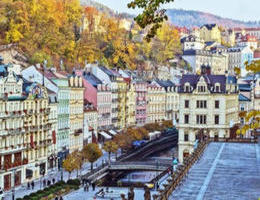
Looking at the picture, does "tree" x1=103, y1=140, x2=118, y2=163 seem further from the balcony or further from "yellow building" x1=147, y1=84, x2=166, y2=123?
A: "yellow building" x1=147, y1=84, x2=166, y2=123

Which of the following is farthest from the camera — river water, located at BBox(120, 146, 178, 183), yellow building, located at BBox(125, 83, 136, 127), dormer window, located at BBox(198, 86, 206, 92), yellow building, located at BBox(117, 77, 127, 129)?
yellow building, located at BBox(125, 83, 136, 127)

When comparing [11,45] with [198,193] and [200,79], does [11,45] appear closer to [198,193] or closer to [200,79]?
[200,79]

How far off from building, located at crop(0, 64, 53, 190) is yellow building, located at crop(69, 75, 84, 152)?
10.0 metres

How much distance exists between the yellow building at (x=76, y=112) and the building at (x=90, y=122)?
2.53 m

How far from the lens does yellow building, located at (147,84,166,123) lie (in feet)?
440

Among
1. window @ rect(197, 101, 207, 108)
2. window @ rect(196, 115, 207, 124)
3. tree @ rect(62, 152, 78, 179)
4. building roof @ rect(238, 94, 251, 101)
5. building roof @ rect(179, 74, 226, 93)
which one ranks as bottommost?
tree @ rect(62, 152, 78, 179)

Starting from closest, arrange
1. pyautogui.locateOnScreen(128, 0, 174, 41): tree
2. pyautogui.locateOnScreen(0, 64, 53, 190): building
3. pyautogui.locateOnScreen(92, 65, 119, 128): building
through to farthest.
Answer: pyautogui.locateOnScreen(128, 0, 174, 41): tree
pyautogui.locateOnScreen(0, 64, 53, 190): building
pyautogui.locateOnScreen(92, 65, 119, 128): building

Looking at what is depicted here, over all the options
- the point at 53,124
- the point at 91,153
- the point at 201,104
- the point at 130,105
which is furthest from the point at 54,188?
the point at 130,105

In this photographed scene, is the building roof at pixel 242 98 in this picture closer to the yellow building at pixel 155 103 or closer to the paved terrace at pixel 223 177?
the yellow building at pixel 155 103

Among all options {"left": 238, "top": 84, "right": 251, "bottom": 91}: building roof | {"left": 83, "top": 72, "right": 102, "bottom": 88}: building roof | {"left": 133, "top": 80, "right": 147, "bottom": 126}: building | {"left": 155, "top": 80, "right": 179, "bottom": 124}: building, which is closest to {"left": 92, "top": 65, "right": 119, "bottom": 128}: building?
{"left": 83, "top": 72, "right": 102, "bottom": 88}: building roof

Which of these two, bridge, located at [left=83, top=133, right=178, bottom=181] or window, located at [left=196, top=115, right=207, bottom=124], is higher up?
window, located at [left=196, top=115, right=207, bottom=124]

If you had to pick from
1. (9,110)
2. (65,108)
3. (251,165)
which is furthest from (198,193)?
(65,108)

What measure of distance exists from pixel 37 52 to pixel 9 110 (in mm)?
48548

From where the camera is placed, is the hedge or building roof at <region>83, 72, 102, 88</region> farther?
building roof at <region>83, 72, 102, 88</region>
